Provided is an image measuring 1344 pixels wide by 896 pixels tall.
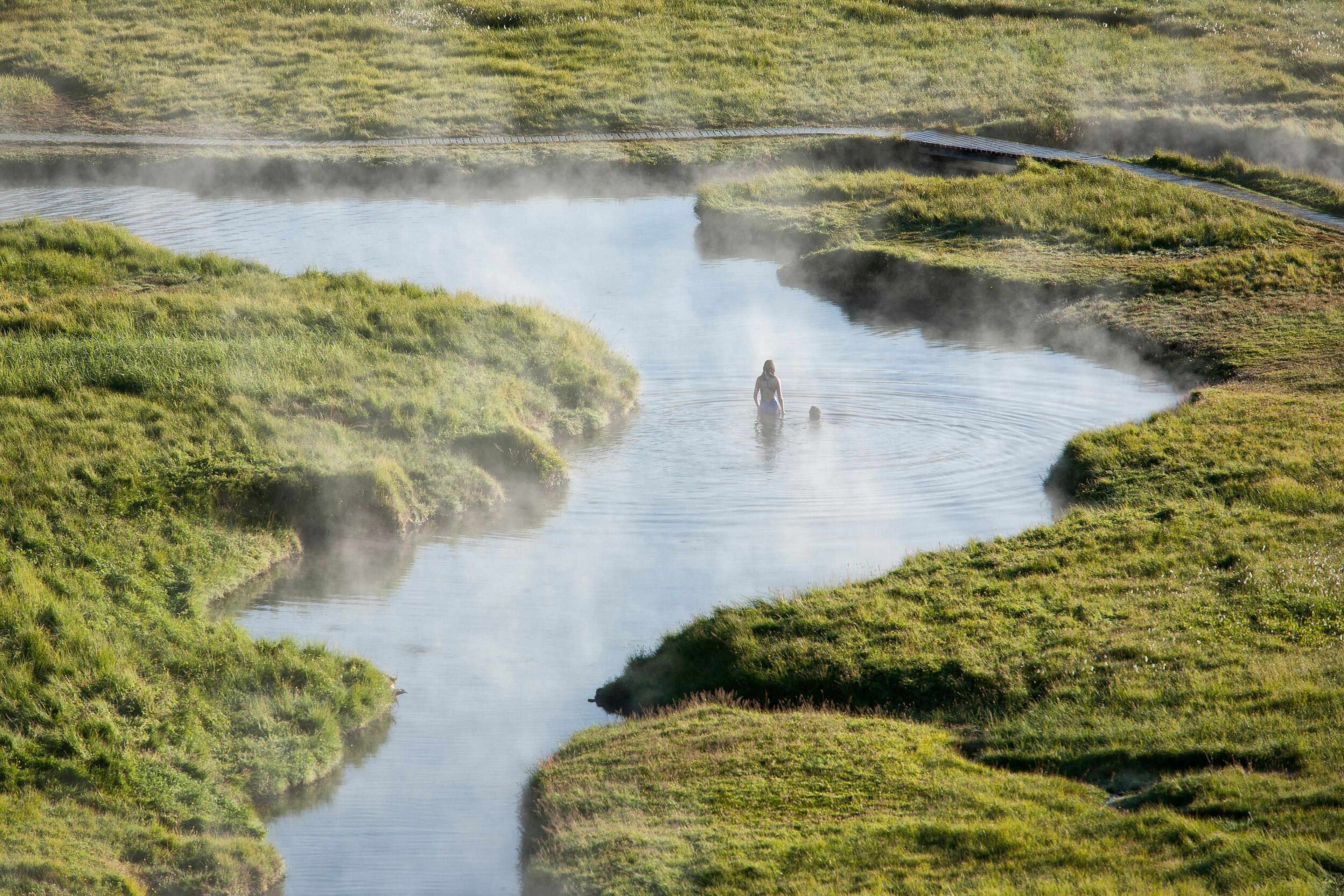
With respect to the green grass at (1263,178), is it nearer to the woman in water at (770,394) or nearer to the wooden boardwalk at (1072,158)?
the wooden boardwalk at (1072,158)

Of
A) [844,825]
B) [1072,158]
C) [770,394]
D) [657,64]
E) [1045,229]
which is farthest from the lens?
[657,64]

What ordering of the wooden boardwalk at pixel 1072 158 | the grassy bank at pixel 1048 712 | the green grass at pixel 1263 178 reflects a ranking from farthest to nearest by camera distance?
the green grass at pixel 1263 178 < the wooden boardwalk at pixel 1072 158 < the grassy bank at pixel 1048 712

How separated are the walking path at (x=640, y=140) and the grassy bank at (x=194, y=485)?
1852cm

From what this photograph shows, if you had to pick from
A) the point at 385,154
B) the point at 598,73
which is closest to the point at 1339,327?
the point at 385,154

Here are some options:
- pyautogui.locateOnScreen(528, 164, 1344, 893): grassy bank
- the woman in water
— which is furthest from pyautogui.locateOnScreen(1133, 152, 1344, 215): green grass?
the woman in water

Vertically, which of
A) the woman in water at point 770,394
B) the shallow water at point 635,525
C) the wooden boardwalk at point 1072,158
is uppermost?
the wooden boardwalk at point 1072,158

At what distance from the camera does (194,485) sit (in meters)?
17.1

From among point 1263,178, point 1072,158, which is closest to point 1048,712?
point 1263,178

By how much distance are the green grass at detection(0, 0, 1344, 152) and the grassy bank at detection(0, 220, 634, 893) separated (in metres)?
23.3

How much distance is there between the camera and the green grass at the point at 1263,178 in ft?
115

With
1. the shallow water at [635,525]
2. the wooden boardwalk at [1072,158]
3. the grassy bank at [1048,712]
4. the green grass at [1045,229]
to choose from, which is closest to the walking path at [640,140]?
the wooden boardwalk at [1072,158]

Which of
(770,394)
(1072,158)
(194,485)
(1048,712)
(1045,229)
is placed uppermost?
(1072,158)

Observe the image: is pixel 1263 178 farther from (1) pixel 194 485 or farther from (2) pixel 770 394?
(1) pixel 194 485

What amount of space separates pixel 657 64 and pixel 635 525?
1591 inches
